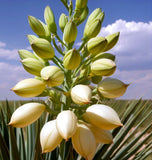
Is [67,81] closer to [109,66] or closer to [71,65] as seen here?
[71,65]

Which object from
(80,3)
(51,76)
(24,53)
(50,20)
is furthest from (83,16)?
(51,76)

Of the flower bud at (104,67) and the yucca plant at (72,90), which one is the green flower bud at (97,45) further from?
the flower bud at (104,67)

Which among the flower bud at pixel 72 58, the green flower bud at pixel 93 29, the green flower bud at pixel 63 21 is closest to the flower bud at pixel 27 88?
the flower bud at pixel 72 58

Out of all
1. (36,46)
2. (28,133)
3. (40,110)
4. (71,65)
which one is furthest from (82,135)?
(28,133)

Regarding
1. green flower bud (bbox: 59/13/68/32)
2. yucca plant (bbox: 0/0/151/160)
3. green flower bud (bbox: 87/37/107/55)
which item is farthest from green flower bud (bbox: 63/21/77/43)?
green flower bud (bbox: 59/13/68/32)

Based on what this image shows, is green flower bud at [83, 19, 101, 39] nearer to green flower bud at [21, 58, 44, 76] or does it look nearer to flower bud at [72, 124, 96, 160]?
green flower bud at [21, 58, 44, 76]

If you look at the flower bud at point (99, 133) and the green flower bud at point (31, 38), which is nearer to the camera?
the flower bud at point (99, 133)
